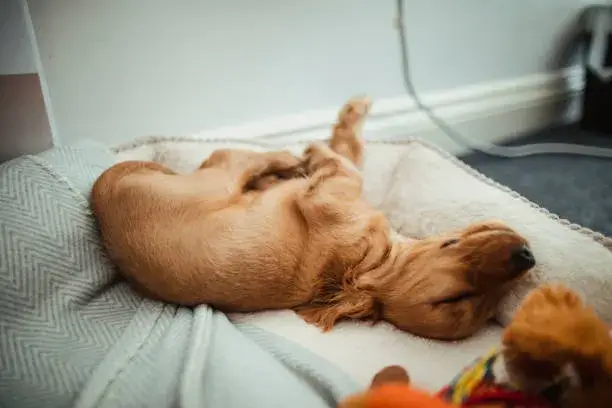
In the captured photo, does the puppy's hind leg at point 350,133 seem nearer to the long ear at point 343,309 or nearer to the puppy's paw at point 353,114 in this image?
the puppy's paw at point 353,114

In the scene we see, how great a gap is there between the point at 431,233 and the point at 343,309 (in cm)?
31

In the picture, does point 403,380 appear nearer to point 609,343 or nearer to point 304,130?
point 609,343

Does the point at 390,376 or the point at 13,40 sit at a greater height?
the point at 13,40

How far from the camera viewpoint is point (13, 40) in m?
1.21

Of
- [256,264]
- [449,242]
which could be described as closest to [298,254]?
[256,264]

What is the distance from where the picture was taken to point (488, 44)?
7.32ft

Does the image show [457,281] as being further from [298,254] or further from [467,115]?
[467,115]

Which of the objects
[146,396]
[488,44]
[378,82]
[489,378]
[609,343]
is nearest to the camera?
[609,343]

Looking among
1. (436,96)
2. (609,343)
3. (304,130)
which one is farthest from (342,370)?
(436,96)

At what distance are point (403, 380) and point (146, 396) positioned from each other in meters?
0.39

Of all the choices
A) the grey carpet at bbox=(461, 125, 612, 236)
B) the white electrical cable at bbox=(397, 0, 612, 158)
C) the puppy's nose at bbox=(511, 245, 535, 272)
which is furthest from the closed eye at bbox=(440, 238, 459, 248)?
the white electrical cable at bbox=(397, 0, 612, 158)

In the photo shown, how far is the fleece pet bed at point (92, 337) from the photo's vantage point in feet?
2.84

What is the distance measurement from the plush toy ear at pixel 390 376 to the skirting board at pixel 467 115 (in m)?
1.06

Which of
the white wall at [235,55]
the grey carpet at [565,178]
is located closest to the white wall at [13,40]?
the white wall at [235,55]
